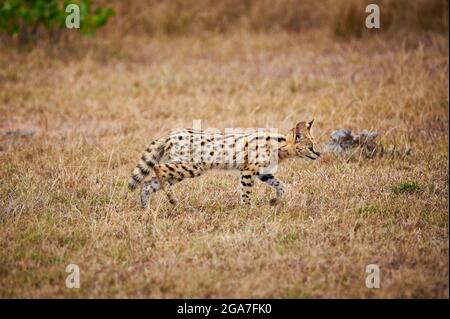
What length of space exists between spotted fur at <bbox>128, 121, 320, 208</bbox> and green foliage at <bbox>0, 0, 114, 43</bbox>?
8274 mm

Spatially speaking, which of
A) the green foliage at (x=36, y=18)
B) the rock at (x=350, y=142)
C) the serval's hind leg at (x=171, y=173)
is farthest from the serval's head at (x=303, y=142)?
the green foliage at (x=36, y=18)

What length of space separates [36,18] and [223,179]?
8.72 metres

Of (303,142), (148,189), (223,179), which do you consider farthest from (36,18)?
(303,142)

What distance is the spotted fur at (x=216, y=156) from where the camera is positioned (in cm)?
789

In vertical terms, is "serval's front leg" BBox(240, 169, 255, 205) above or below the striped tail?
below

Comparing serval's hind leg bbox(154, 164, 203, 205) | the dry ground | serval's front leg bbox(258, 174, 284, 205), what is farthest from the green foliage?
serval's front leg bbox(258, 174, 284, 205)

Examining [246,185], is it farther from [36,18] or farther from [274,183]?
[36,18]

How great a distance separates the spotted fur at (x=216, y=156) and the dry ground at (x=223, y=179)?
28 cm

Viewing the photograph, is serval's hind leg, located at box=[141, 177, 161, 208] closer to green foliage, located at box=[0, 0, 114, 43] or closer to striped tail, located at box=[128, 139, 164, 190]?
striped tail, located at box=[128, 139, 164, 190]

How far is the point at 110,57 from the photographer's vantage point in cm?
1595

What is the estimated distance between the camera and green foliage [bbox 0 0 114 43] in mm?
15328

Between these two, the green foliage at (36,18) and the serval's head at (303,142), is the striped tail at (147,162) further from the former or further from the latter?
the green foliage at (36,18)

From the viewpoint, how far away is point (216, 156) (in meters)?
7.98

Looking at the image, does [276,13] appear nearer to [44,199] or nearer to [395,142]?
[395,142]
